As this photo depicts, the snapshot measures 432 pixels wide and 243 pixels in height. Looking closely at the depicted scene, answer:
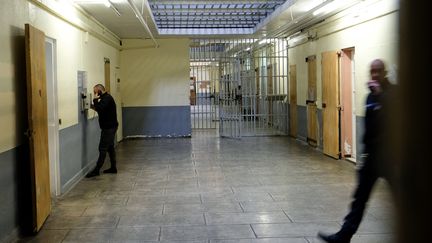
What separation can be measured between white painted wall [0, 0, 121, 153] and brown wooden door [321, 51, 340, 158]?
4.43 meters

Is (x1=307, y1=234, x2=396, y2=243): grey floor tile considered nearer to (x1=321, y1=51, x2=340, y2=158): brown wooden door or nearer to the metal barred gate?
(x1=321, y1=51, x2=340, y2=158): brown wooden door

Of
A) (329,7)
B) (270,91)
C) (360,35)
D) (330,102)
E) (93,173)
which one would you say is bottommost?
(93,173)

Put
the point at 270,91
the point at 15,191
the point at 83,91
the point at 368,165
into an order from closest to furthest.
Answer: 1. the point at 368,165
2. the point at 15,191
3. the point at 83,91
4. the point at 270,91

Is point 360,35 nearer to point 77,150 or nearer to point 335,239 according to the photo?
point 335,239

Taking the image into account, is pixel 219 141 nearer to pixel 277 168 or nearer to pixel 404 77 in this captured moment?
pixel 277 168

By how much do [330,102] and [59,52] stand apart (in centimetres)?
502

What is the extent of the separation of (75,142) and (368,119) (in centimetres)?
470

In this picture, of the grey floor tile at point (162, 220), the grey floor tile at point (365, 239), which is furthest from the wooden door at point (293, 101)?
the grey floor tile at point (365, 239)

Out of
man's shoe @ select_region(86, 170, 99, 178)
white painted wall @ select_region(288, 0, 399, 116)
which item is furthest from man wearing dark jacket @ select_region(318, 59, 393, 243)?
man's shoe @ select_region(86, 170, 99, 178)

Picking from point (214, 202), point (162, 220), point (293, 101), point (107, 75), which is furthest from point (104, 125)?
point (293, 101)

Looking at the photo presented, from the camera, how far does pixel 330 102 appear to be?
8.54m

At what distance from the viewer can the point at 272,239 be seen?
4055 millimetres

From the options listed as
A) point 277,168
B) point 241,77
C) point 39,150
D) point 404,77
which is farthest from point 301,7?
point 404,77

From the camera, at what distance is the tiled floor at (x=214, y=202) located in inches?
167
